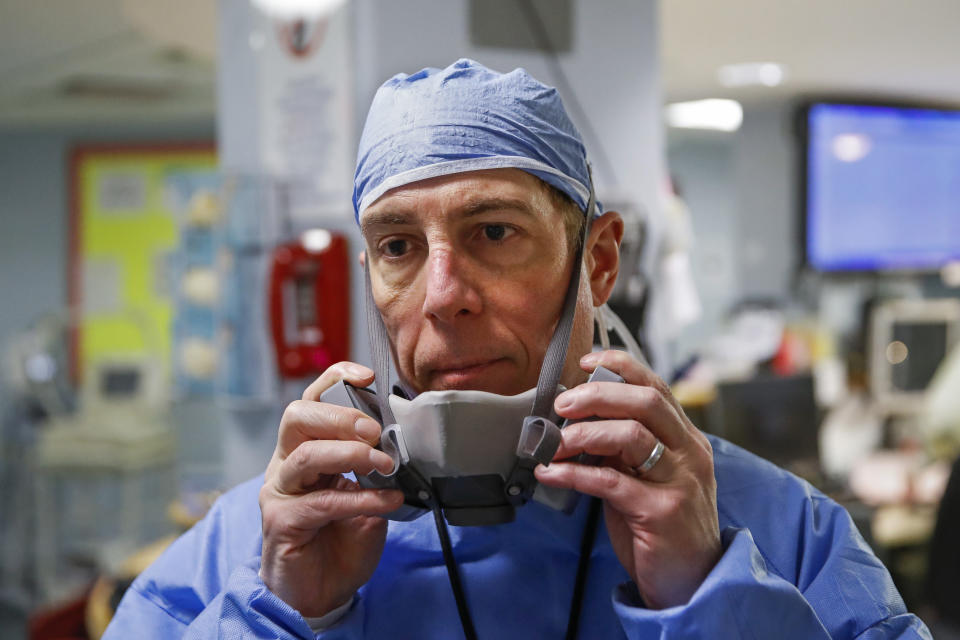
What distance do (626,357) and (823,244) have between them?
15.8ft

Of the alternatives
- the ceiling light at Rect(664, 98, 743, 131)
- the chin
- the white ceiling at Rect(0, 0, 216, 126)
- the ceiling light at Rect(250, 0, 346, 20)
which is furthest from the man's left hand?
the ceiling light at Rect(664, 98, 743, 131)

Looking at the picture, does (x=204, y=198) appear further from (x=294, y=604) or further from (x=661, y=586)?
(x=661, y=586)

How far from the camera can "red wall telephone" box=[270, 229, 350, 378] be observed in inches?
99.1

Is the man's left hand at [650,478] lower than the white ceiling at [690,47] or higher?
lower

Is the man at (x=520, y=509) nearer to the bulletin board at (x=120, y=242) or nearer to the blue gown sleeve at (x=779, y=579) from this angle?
the blue gown sleeve at (x=779, y=579)

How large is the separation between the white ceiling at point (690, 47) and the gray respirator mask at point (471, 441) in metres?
3.15

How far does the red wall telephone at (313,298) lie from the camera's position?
2518mm

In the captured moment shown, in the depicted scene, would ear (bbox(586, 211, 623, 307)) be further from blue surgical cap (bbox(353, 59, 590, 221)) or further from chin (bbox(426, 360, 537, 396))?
chin (bbox(426, 360, 537, 396))

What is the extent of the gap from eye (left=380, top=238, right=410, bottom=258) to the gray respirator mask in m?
0.14

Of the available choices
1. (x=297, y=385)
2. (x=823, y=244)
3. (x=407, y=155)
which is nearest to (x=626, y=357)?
(x=407, y=155)

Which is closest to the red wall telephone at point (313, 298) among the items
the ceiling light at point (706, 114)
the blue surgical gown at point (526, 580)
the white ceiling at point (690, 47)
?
the blue surgical gown at point (526, 580)

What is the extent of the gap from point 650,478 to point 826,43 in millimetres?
4070

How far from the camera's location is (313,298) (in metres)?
2.55

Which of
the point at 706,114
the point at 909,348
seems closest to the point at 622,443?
the point at 909,348
